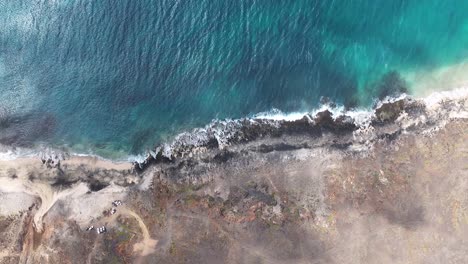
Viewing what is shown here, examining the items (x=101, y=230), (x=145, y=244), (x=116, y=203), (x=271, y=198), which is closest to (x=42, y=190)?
(x=101, y=230)

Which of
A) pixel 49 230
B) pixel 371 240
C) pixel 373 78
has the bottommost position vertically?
pixel 49 230

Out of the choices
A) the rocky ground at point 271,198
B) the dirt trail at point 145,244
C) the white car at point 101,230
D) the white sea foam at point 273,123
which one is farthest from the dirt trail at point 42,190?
the dirt trail at point 145,244

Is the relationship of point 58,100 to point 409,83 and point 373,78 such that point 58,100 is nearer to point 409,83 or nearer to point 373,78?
point 373,78

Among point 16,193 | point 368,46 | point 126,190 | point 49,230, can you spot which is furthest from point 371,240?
point 16,193

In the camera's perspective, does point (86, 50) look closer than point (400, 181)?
No

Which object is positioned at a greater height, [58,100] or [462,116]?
[462,116]

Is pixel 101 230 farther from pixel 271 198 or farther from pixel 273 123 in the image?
pixel 273 123

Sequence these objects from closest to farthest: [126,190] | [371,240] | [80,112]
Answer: [371,240] → [126,190] → [80,112]
